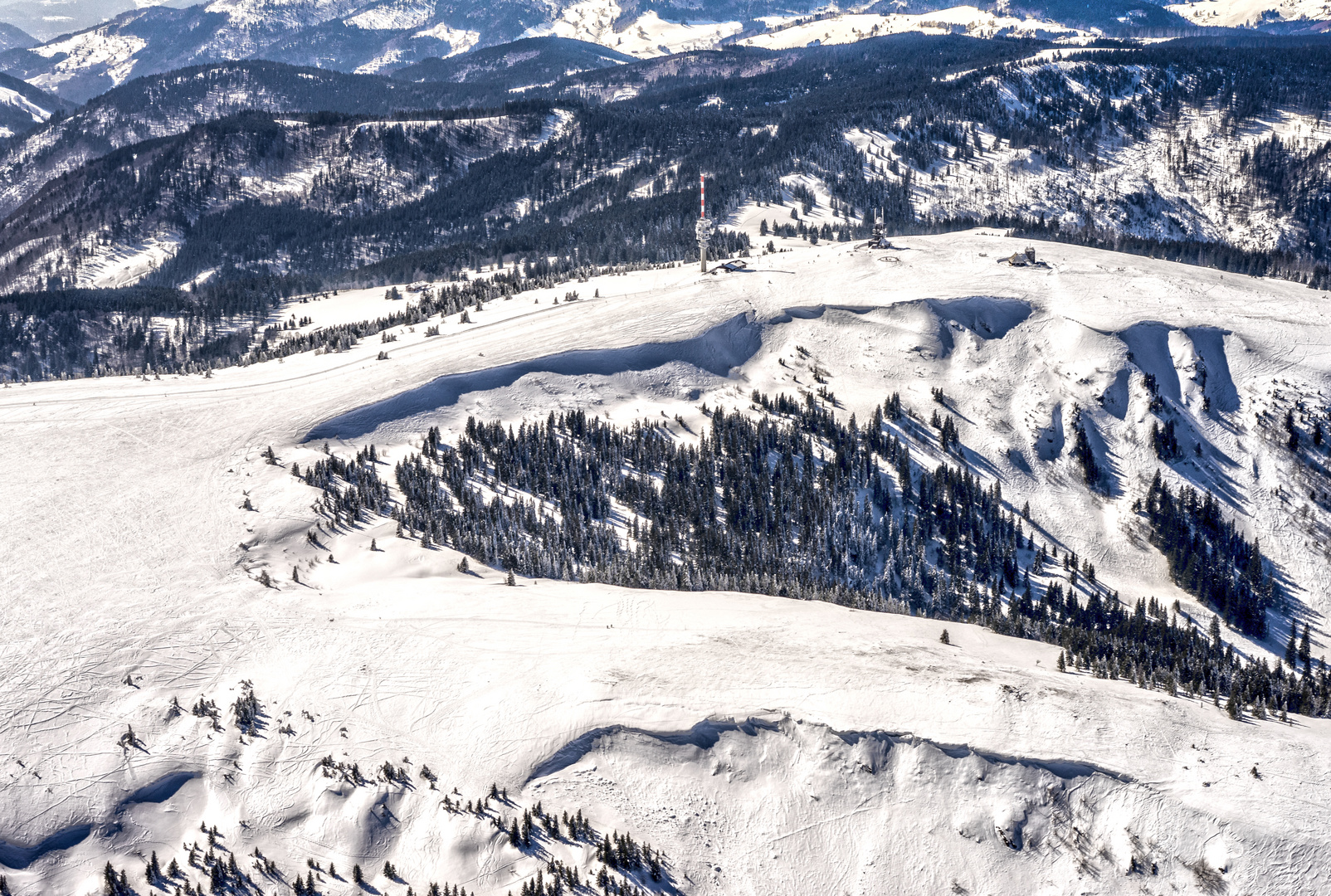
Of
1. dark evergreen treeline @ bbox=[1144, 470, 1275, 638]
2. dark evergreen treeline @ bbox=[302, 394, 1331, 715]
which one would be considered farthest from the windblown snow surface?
dark evergreen treeline @ bbox=[302, 394, 1331, 715]

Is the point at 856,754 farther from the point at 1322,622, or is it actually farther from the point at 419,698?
the point at 1322,622

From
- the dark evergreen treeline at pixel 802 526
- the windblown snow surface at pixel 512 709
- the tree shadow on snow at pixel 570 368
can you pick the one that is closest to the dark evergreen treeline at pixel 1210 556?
the dark evergreen treeline at pixel 802 526

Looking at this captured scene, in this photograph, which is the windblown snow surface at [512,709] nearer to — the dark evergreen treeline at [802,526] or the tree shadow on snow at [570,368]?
the tree shadow on snow at [570,368]

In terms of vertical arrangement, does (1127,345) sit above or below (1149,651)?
above

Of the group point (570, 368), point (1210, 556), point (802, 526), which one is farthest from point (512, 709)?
point (1210, 556)

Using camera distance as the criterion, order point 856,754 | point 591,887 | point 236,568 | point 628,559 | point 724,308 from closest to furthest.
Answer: point 591,887, point 856,754, point 236,568, point 628,559, point 724,308

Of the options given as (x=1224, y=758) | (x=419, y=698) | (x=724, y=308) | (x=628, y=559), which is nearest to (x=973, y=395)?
(x=724, y=308)

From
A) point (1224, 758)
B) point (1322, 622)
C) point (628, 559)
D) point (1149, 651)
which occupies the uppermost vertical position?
point (1224, 758)
